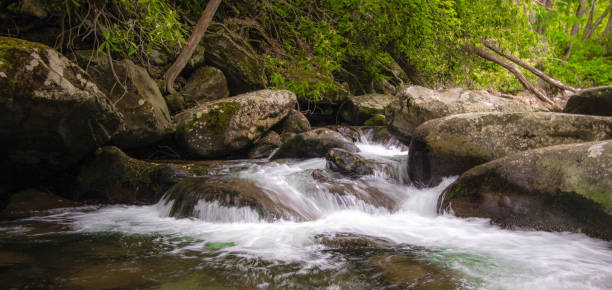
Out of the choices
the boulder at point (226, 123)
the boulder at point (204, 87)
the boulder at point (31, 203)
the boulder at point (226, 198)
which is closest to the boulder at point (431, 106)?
the boulder at point (226, 123)

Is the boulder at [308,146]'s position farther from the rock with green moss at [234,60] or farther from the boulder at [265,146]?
the rock with green moss at [234,60]

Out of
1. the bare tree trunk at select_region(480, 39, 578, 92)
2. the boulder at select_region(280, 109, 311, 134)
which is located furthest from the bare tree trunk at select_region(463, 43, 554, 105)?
the boulder at select_region(280, 109, 311, 134)

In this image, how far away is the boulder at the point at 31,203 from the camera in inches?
182

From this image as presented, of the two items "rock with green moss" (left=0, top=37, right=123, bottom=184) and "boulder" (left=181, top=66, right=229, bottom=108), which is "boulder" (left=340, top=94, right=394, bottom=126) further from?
"rock with green moss" (left=0, top=37, right=123, bottom=184)

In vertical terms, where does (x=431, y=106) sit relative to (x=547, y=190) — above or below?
above

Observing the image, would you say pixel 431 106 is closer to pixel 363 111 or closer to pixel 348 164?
pixel 348 164

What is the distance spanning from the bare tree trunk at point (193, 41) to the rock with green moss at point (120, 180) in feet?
9.98

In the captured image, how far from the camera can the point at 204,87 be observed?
29.5 feet

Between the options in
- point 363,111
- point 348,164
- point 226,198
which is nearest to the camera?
point 226,198

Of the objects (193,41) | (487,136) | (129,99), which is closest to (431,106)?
(487,136)

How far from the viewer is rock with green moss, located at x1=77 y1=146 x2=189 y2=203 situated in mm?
5328

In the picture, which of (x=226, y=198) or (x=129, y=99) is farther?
(x=129, y=99)

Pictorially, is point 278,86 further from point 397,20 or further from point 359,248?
point 359,248

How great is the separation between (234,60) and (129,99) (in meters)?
3.88
